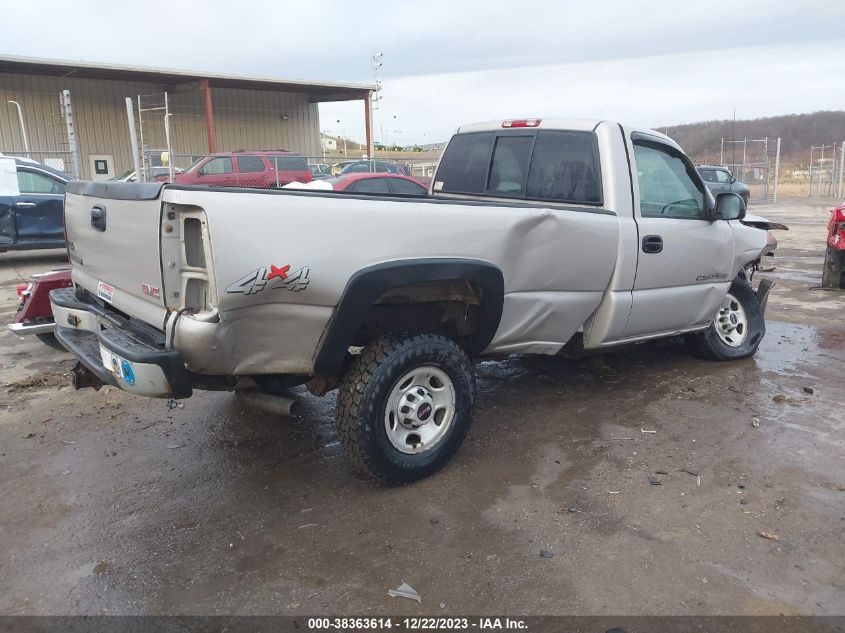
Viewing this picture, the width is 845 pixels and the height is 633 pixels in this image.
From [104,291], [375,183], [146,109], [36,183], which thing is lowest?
[104,291]

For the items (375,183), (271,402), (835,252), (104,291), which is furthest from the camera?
(375,183)

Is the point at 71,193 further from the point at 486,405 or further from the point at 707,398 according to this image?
the point at 707,398

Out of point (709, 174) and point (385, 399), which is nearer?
point (385, 399)

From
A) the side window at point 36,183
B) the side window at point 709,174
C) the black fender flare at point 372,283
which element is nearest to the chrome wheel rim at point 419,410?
the black fender flare at point 372,283

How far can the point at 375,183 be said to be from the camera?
1279 cm

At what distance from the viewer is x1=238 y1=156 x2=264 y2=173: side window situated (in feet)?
54.9

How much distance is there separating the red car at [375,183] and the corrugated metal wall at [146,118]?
49.8 ft

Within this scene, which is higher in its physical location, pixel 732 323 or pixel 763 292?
pixel 763 292

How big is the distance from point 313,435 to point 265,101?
29.1m

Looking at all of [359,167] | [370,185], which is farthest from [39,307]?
[359,167]

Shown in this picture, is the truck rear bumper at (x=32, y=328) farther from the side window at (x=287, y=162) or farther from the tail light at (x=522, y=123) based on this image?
the side window at (x=287, y=162)

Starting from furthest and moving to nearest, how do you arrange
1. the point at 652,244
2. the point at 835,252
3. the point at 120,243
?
1. the point at 835,252
2. the point at 652,244
3. the point at 120,243

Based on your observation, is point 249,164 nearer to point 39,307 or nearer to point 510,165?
point 39,307

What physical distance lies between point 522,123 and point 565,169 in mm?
558
